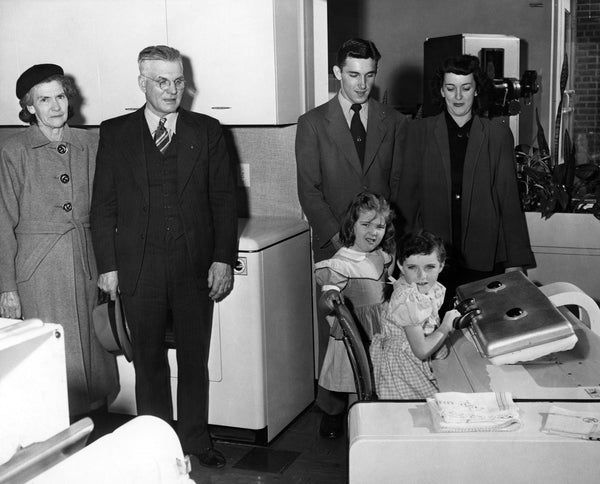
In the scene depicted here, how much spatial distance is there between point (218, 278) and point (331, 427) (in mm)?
818

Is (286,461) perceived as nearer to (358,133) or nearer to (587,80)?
(358,133)

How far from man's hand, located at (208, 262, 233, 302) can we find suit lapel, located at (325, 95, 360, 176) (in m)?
0.65

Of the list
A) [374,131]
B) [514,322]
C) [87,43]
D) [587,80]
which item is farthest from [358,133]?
[587,80]

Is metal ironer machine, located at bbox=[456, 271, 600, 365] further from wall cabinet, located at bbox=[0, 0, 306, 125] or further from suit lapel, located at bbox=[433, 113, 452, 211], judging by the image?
wall cabinet, located at bbox=[0, 0, 306, 125]

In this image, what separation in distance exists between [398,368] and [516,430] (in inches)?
38.6

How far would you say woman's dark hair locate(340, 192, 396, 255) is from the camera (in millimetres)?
2873

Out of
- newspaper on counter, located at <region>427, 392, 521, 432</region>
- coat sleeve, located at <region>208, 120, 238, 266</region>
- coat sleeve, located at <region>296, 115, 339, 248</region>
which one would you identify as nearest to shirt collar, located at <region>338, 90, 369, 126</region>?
coat sleeve, located at <region>296, 115, 339, 248</region>

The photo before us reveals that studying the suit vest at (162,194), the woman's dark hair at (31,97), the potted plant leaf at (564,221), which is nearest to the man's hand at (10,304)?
the suit vest at (162,194)

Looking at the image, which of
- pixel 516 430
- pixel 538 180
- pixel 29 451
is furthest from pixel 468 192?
pixel 29 451

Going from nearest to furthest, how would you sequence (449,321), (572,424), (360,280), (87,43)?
1. (572,424)
2. (449,321)
3. (360,280)
4. (87,43)

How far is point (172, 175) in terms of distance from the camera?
2.94m

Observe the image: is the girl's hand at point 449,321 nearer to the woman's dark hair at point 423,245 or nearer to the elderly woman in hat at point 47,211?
the woman's dark hair at point 423,245

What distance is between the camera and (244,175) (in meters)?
3.88

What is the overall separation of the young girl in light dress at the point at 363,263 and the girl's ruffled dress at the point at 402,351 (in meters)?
0.23
